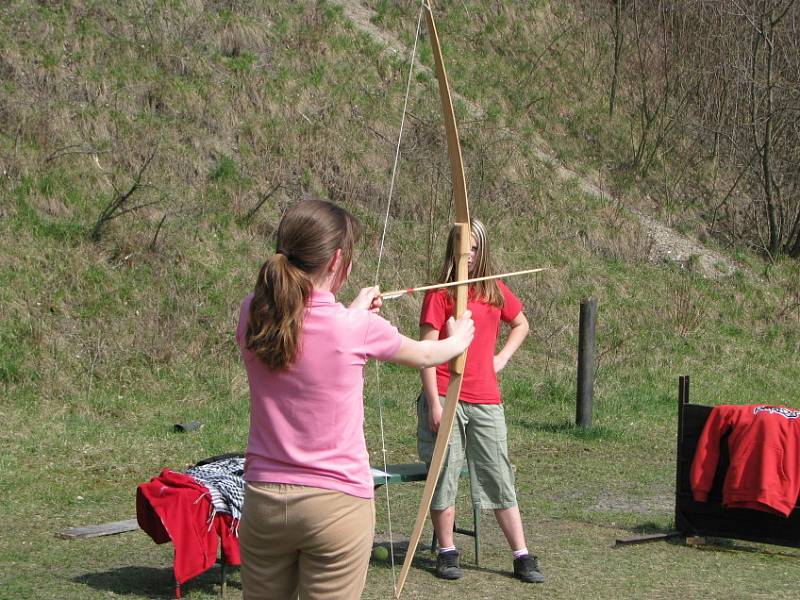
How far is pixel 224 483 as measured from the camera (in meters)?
4.83

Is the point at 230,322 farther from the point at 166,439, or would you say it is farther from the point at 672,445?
the point at 672,445

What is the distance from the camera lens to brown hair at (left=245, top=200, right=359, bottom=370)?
8.29ft

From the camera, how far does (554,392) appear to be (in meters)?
10.4

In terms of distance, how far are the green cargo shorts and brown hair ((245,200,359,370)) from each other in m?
2.33

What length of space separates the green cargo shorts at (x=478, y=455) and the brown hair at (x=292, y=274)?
7.65 feet

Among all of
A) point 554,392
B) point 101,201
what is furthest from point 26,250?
point 554,392

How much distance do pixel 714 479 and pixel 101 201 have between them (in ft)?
23.7

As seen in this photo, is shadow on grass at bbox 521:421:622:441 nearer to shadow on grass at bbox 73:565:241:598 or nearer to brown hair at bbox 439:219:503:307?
brown hair at bbox 439:219:503:307

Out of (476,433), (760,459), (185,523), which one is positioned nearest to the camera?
(185,523)

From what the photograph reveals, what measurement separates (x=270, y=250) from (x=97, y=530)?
20.7ft

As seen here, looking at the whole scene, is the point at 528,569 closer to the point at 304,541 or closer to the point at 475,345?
the point at 475,345

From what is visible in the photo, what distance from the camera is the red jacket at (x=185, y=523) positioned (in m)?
Answer: 4.55

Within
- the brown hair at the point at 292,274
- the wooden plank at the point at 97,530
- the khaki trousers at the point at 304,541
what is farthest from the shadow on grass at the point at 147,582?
the brown hair at the point at 292,274

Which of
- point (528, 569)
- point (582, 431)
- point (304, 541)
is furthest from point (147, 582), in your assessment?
point (582, 431)
